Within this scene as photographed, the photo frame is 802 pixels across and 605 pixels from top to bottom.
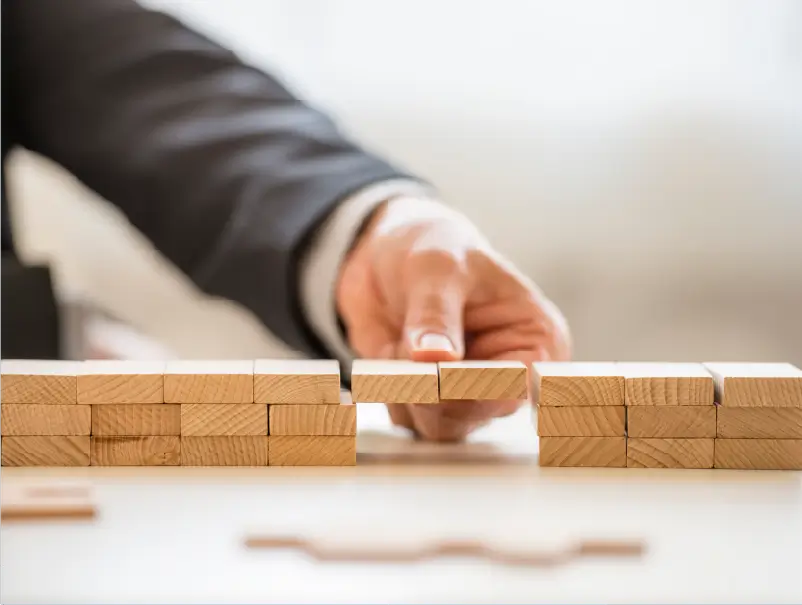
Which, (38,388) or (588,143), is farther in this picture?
(588,143)

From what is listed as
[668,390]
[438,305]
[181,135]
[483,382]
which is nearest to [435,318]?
[438,305]

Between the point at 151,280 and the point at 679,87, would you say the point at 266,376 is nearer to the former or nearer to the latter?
the point at 151,280

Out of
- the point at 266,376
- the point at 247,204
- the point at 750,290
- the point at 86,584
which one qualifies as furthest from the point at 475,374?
the point at 750,290

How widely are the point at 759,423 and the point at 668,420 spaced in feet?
0.32

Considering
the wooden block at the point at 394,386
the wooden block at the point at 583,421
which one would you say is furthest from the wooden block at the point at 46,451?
the wooden block at the point at 583,421

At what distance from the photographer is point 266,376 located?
0.96 metres

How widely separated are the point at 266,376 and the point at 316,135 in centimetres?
72

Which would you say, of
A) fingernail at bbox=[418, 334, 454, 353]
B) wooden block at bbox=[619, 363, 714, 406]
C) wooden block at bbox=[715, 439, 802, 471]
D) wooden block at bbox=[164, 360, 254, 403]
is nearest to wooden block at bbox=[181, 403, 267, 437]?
wooden block at bbox=[164, 360, 254, 403]

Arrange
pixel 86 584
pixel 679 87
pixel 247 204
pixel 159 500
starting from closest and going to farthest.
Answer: pixel 86 584 < pixel 159 500 < pixel 247 204 < pixel 679 87

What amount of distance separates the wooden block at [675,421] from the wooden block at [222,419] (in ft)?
1.30

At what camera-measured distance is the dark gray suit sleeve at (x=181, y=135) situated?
153 centimetres

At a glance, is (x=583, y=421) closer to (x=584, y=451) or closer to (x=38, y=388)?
(x=584, y=451)

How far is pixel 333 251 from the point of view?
A: 4.61ft

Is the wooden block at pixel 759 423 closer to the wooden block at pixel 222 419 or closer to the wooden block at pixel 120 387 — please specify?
the wooden block at pixel 222 419
